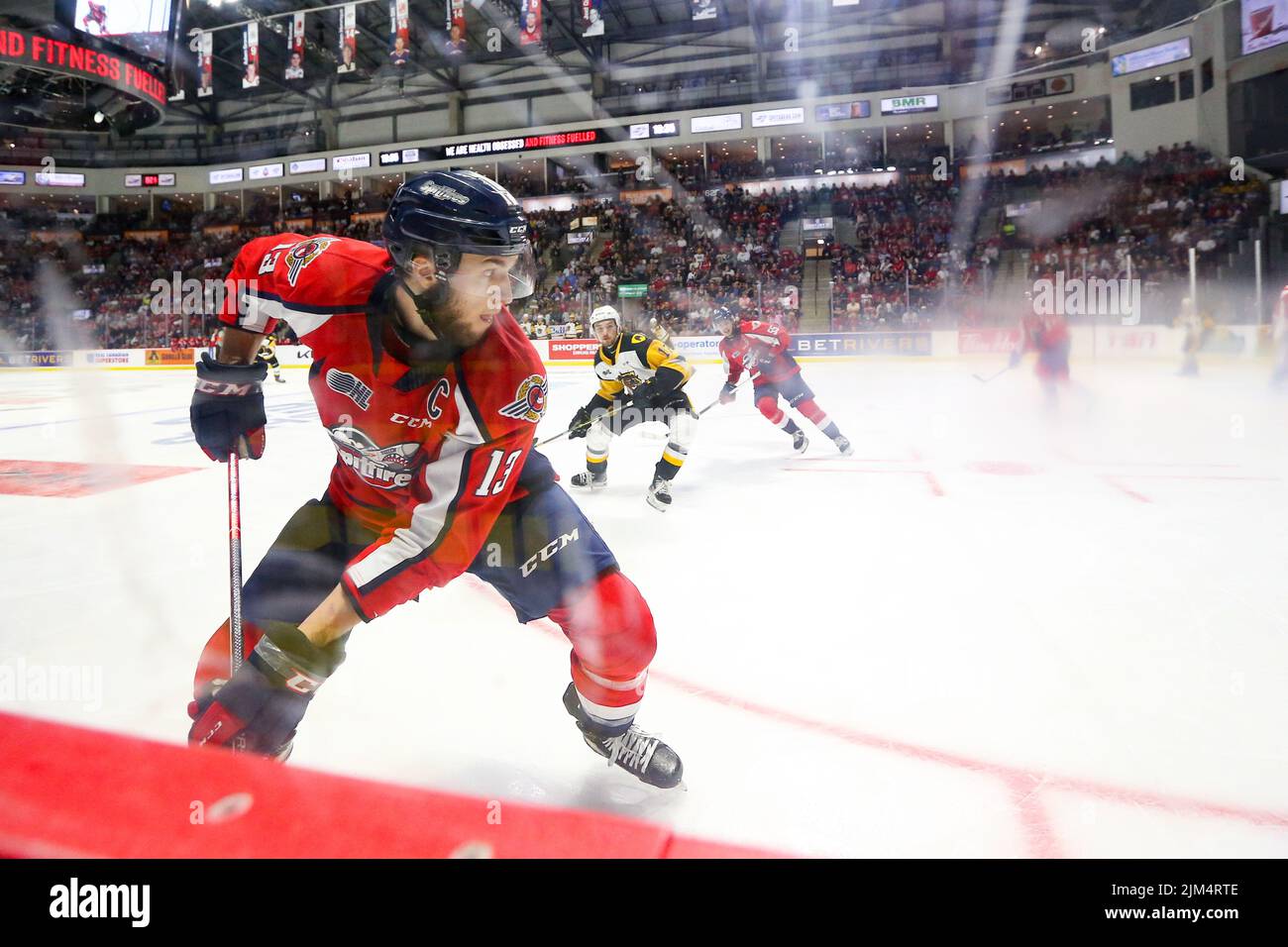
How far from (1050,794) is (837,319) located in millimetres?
16559

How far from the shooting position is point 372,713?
2.08 metres

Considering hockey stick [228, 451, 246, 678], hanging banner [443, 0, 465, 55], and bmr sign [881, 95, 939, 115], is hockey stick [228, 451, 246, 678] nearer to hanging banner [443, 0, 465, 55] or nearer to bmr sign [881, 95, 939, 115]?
hanging banner [443, 0, 465, 55]

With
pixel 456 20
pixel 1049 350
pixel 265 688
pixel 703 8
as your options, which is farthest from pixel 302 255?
pixel 456 20

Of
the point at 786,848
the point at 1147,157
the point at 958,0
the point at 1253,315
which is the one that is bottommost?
the point at 786,848

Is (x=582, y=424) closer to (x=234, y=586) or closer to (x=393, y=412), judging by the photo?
(x=234, y=586)

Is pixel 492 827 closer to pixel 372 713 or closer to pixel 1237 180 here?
pixel 372 713

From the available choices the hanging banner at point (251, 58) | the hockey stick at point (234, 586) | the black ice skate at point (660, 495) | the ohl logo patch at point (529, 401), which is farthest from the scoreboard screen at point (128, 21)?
the ohl logo patch at point (529, 401)

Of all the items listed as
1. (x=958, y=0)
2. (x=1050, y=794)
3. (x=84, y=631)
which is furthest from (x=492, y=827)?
(x=958, y=0)

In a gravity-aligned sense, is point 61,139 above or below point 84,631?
above

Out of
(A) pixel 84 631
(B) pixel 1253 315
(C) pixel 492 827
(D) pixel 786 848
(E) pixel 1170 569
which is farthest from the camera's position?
(B) pixel 1253 315

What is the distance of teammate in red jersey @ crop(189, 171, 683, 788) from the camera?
54.9 inches

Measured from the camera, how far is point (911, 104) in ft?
75.7

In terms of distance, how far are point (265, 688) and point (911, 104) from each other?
1023 inches
